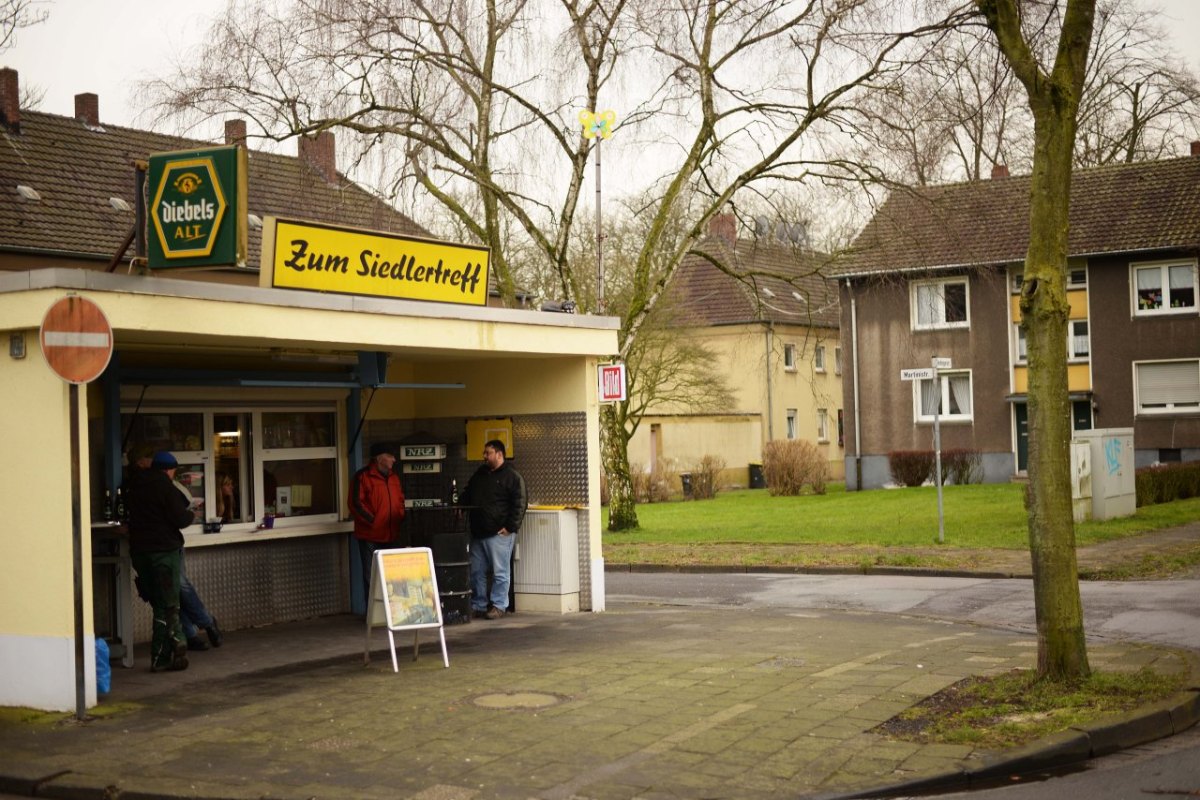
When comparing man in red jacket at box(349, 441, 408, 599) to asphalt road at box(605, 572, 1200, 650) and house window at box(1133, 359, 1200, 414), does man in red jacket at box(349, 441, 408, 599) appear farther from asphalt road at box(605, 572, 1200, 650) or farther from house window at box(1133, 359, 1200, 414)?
house window at box(1133, 359, 1200, 414)

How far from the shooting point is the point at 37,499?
1012 cm

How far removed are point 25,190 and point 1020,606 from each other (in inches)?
751

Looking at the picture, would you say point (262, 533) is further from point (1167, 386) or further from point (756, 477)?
point (756, 477)

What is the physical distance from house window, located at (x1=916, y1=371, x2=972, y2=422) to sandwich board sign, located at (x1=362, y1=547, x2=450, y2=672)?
35265 millimetres

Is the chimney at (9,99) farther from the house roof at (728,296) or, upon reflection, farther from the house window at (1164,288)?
the house window at (1164,288)

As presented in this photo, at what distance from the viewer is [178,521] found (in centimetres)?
1167

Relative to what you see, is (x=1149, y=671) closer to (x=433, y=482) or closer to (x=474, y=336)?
(x=474, y=336)

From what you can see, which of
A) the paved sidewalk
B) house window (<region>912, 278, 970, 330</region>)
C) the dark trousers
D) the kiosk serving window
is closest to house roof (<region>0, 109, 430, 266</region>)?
the kiosk serving window

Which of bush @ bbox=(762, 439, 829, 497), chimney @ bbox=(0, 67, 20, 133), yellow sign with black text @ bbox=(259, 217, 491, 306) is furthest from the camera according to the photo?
bush @ bbox=(762, 439, 829, 497)

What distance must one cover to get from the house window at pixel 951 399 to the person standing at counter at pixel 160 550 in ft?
118

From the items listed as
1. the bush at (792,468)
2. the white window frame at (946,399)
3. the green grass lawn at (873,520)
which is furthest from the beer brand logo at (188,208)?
the white window frame at (946,399)

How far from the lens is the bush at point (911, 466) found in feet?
142

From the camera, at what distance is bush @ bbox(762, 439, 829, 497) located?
42438mm

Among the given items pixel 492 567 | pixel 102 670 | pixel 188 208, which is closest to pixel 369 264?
pixel 188 208
